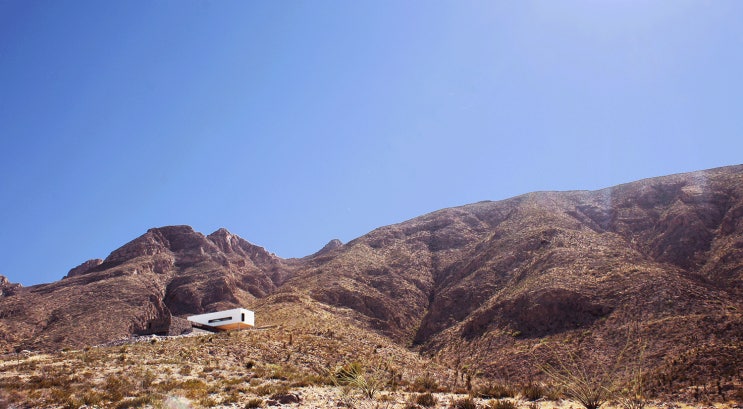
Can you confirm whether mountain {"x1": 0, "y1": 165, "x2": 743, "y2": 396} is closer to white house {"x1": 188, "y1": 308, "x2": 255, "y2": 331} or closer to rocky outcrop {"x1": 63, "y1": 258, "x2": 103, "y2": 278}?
white house {"x1": 188, "y1": 308, "x2": 255, "y2": 331}

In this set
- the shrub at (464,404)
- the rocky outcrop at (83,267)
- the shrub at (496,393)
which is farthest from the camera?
the rocky outcrop at (83,267)

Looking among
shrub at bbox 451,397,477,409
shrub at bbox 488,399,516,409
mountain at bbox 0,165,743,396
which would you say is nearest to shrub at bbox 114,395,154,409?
shrub at bbox 451,397,477,409

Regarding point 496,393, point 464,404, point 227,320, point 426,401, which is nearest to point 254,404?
point 426,401

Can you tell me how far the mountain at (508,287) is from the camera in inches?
1162

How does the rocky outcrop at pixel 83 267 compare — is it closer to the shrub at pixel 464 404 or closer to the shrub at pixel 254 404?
the shrub at pixel 254 404

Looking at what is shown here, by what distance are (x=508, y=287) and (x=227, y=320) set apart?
27442 millimetres

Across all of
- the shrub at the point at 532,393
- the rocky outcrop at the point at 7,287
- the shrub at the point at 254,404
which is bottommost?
the shrub at the point at 532,393

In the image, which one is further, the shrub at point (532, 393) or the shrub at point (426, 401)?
the shrub at point (532, 393)

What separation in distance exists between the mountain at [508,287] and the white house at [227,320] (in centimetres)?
131

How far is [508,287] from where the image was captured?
42.8 meters

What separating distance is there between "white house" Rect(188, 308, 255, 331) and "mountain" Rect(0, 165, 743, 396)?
1312 mm

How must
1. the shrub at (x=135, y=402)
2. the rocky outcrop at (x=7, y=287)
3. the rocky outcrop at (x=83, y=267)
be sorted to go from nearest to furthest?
the shrub at (x=135, y=402) < the rocky outcrop at (x=7, y=287) < the rocky outcrop at (x=83, y=267)

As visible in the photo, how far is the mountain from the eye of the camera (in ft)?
96.8

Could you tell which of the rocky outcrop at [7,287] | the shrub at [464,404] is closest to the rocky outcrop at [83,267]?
the rocky outcrop at [7,287]
